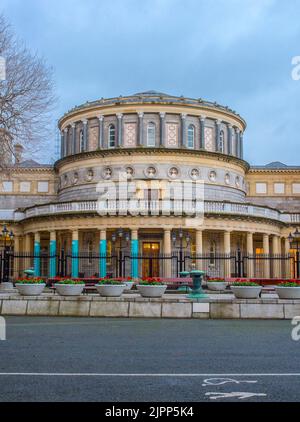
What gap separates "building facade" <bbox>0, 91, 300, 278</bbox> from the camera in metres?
41.2

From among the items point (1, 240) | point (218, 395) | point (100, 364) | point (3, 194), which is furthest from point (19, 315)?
point (3, 194)

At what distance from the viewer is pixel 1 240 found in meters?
50.4

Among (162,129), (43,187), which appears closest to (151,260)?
(162,129)

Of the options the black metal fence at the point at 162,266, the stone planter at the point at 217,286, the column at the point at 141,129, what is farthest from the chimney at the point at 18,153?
the column at the point at 141,129

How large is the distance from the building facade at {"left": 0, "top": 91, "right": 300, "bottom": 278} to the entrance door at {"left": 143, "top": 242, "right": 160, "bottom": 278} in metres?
0.09

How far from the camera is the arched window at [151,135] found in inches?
1962

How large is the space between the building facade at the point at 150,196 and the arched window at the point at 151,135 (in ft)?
0.36

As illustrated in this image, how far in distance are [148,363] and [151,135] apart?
41.5 m

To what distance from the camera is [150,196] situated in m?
47.5

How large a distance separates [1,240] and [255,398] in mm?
46286

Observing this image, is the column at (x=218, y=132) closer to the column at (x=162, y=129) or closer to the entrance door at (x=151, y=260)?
the column at (x=162, y=129)

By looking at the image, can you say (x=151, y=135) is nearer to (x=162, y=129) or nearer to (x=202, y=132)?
(x=162, y=129)
